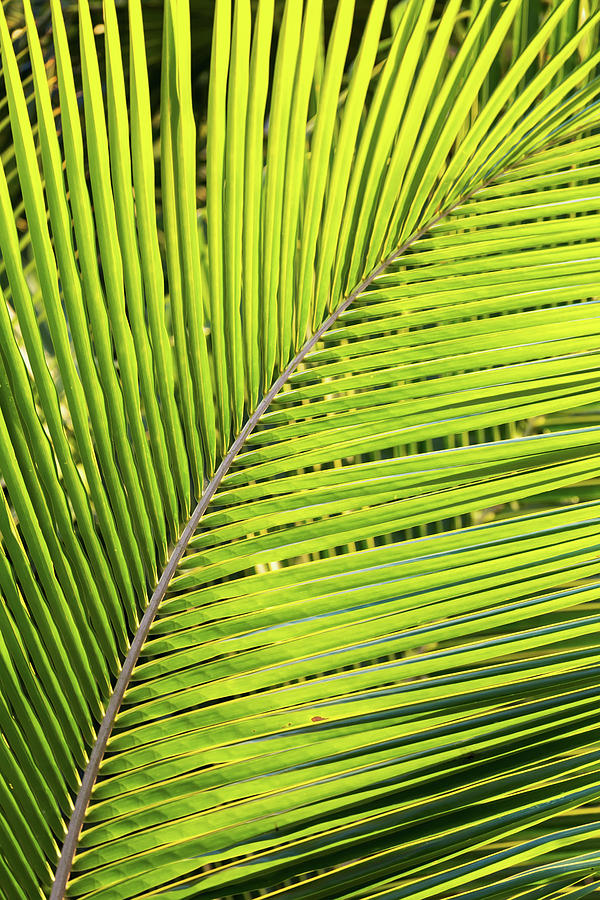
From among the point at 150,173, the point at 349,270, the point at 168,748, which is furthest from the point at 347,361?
the point at 168,748

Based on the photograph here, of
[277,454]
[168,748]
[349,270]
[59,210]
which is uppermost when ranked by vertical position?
[59,210]

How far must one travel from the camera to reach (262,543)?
524mm

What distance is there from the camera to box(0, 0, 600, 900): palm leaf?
0.50 meters

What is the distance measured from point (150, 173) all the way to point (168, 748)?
0.41 m

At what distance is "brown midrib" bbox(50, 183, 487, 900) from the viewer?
0.51 metres

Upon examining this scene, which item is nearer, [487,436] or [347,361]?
[347,361]

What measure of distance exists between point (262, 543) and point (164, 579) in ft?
0.26

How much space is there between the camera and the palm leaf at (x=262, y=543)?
19.7 inches

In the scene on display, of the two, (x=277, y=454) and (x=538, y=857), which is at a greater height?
(x=277, y=454)

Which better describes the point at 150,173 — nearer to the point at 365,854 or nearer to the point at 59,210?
the point at 59,210

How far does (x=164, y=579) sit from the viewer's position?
54 centimetres

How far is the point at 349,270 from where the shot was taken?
58 centimetres

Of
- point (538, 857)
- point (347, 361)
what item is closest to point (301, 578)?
point (347, 361)

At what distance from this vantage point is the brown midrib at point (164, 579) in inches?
20.1
